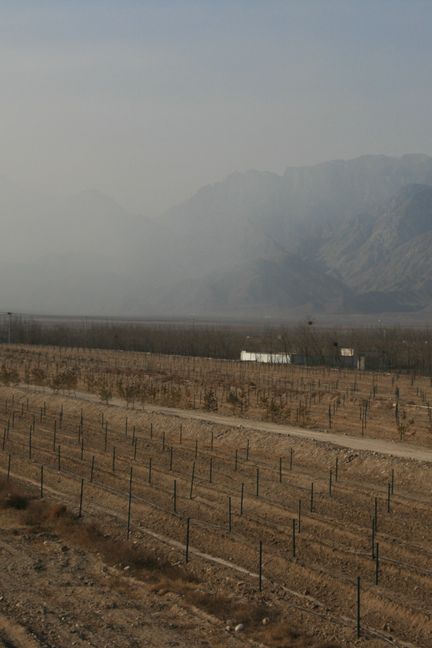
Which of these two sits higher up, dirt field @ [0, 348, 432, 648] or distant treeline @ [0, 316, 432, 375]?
distant treeline @ [0, 316, 432, 375]

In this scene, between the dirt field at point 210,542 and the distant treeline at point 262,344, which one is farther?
the distant treeline at point 262,344

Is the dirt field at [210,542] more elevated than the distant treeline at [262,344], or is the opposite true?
the distant treeline at [262,344]

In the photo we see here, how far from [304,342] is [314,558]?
71987 millimetres

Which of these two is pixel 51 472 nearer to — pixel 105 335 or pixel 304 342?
pixel 304 342

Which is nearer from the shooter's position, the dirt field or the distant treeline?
the dirt field

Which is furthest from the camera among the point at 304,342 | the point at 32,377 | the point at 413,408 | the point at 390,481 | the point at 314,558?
the point at 304,342

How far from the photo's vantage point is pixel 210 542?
1514cm

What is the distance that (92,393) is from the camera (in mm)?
42625

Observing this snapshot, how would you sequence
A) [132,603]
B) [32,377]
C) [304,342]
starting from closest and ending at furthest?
[132,603]
[32,377]
[304,342]

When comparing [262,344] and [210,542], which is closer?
[210,542]

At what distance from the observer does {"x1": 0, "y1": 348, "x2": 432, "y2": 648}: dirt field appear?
11.5 m

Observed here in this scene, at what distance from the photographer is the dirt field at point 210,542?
1147cm

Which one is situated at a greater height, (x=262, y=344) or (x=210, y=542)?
(x=262, y=344)

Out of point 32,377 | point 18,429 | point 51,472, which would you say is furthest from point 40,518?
point 32,377
